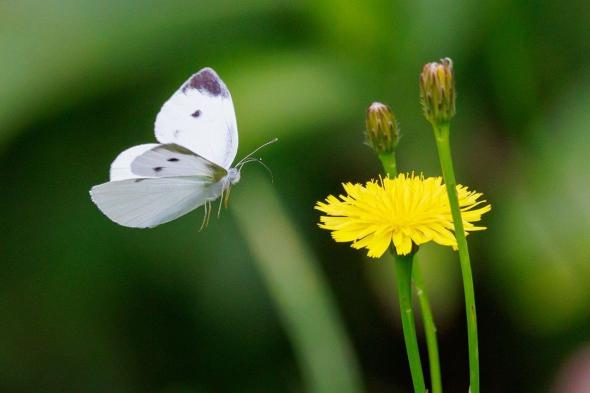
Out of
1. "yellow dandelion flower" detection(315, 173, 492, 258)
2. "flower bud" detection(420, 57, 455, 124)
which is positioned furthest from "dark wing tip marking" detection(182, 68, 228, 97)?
"flower bud" detection(420, 57, 455, 124)

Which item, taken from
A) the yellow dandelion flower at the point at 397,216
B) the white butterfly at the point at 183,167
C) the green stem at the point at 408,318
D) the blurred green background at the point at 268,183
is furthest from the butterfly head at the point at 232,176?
the blurred green background at the point at 268,183

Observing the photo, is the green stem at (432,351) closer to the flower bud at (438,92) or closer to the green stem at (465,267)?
the green stem at (465,267)

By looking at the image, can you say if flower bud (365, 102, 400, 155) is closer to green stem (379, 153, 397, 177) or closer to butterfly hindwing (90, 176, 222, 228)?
green stem (379, 153, 397, 177)

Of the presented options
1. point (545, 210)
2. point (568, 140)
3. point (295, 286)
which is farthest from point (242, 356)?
point (568, 140)

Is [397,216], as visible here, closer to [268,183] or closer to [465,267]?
[465,267]

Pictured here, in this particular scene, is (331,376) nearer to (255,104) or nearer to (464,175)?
(464,175)

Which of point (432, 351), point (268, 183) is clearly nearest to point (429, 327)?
point (432, 351)
